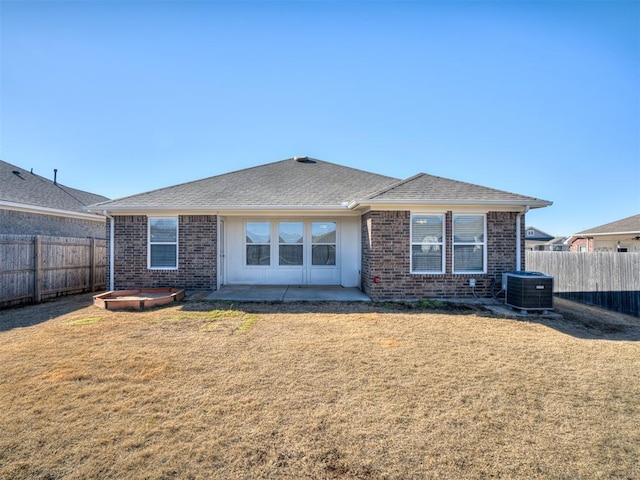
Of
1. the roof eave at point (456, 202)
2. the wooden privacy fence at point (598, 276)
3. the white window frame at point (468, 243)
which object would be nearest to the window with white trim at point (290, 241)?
the roof eave at point (456, 202)

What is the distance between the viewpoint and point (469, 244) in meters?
9.02

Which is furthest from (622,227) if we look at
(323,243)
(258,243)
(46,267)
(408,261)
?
(46,267)

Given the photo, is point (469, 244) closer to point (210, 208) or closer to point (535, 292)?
point (535, 292)

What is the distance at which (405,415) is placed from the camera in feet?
10.3

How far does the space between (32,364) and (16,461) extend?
2.56 metres

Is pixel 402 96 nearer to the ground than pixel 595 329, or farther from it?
farther from it

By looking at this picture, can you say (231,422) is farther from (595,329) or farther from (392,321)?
(595,329)

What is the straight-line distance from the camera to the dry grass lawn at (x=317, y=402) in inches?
97.5

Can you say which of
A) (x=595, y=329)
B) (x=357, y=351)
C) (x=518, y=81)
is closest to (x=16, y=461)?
(x=357, y=351)

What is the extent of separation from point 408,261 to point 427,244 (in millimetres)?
780

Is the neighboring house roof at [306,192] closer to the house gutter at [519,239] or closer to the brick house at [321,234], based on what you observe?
the brick house at [321,234]

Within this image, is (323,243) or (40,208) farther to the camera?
(40,208)

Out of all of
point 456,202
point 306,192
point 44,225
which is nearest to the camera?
point 456,202

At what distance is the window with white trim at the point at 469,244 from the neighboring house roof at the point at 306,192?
0.75 meters
